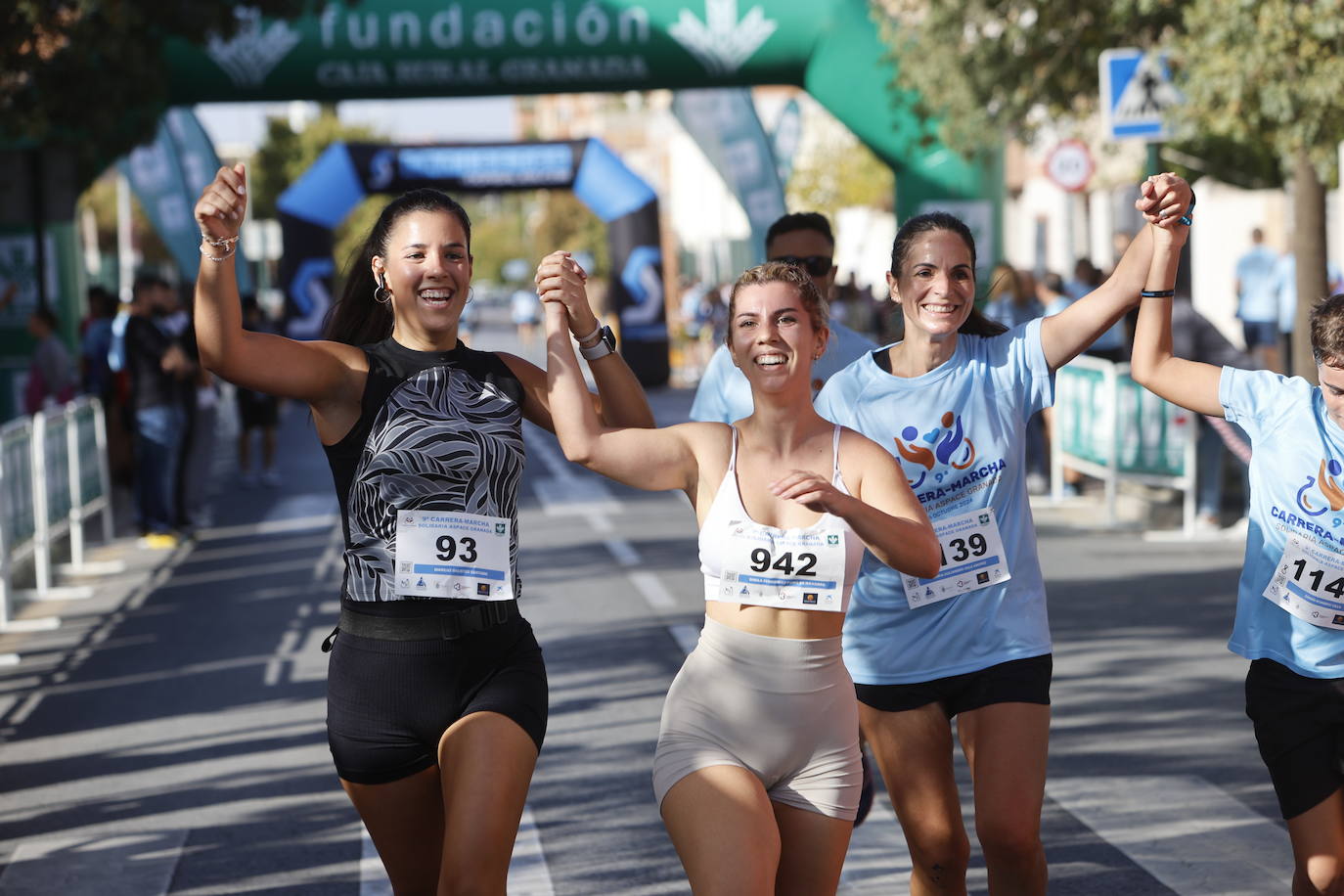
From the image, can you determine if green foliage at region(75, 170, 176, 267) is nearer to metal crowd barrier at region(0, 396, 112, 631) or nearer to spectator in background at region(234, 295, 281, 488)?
spectator in background at region(234, 295, 281, 488)

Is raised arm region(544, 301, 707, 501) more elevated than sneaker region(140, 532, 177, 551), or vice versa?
raised arm region(544, 301, 707, 501)

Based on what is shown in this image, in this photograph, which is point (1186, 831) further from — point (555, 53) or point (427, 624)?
point (555, 53)

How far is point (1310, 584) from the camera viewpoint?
13.9ft

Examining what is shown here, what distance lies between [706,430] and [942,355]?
2.87 feet

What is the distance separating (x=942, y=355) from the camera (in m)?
4.72

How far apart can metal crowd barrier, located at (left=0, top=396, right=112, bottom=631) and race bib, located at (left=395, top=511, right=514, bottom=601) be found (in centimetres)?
739

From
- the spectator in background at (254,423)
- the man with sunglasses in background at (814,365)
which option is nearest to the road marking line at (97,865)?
the man with sunglasses in background at (814,365)

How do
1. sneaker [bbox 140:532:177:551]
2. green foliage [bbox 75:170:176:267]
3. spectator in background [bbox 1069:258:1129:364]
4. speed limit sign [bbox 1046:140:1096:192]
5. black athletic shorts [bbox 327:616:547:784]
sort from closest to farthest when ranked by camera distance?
black athletic shorts [bbox 327:616:547:784]
sneaker [bbox 140:532:177:551]
spectator in background [bbox 1069:258:1129:364]
speed limit sign [bbox 1046:140:1096:192]
green foliage [bbox 75:170:176:267]

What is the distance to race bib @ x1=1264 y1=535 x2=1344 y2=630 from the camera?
422cm

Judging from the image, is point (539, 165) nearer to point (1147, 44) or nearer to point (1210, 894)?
point (1147, 44)

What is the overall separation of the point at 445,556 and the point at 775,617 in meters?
0.74

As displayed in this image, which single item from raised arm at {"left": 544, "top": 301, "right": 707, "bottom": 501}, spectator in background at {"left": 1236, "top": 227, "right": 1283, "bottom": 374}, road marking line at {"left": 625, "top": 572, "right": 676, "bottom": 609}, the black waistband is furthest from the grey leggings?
spectator in background at {"left": 1236, "top": 227, "right": 1283, "bottom": 374}

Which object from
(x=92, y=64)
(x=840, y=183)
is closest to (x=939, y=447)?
(x=92, y=64)

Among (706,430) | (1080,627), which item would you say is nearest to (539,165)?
(1080,627)
